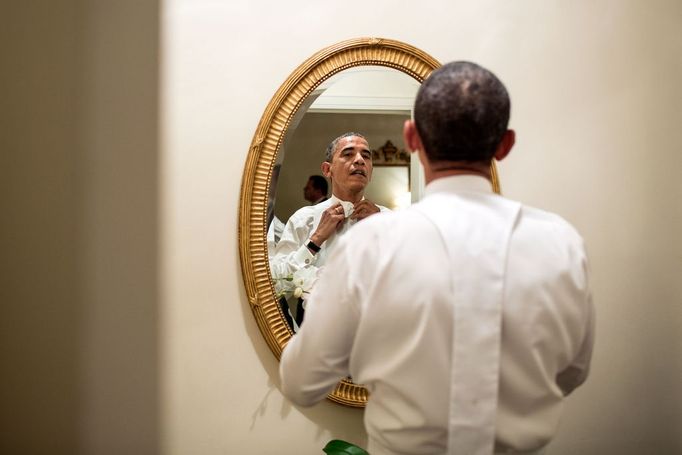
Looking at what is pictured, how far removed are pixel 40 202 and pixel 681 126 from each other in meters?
1.78

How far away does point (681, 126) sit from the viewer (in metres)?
1.73

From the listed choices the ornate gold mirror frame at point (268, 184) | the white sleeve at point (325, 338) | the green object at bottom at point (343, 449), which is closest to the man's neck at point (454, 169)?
the white sleeve at point (325, 338)

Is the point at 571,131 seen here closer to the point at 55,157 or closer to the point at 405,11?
the point at 405,11

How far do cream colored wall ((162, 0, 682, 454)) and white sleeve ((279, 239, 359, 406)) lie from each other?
702 mm

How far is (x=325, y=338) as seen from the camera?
81 centimetres

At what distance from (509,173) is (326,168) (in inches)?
20.6

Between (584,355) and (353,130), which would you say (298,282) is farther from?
(584,355)

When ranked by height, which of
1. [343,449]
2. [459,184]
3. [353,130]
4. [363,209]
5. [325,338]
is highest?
[353,130]

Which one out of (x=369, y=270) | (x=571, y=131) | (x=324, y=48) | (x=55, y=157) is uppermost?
(x=324, y=48)

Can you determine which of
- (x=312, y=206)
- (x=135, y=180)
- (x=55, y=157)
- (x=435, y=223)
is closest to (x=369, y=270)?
(x=435, y=223)

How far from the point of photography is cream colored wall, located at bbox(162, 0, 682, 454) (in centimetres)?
151

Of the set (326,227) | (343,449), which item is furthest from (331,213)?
(343,449)

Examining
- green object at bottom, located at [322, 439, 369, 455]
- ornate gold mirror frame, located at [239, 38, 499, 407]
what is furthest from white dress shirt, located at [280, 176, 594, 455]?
ornate gold mirror frame, located at [239, 38, 499, 407]

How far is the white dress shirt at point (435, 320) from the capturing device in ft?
2.53
